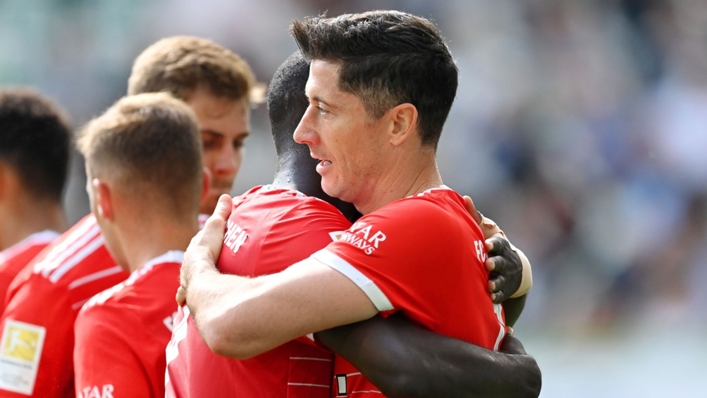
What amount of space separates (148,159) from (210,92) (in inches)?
50.3

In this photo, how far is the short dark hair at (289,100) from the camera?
302cm

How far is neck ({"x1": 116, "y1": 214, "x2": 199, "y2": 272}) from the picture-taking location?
347 cm

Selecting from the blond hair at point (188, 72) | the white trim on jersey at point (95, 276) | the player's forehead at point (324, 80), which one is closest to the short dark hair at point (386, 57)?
the player's forehead at point (324, 80)

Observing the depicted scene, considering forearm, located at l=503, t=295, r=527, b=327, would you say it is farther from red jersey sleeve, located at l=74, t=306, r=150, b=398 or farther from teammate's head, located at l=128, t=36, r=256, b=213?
teammate's head, located at l=128, t=36, r=256, b=213

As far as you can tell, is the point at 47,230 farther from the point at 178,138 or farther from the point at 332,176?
the point at 332,176

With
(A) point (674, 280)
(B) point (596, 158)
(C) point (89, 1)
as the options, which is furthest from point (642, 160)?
(C) point (89, 1)

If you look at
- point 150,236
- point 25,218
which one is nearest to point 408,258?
point 150,236

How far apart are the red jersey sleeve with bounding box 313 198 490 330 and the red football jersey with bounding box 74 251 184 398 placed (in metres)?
1.06

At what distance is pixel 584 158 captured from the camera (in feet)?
27.9

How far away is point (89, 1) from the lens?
10266 millimetres

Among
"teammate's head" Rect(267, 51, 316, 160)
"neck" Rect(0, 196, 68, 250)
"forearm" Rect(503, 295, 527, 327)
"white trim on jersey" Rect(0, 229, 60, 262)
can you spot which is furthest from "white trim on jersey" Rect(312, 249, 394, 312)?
"neck" Rect(0, 196, 68, 250)

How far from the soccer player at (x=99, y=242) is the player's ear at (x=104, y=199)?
303 mm

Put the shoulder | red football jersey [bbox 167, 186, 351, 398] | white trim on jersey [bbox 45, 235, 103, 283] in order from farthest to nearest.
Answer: white trim on jersey [bbox 45, 235, 103, 283]
red football jersey [bbox 167, 186, 351, 398]
the shoulder

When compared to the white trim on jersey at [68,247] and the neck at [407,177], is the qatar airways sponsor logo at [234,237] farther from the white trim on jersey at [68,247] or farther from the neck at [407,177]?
the white trim on jersey at [68,247]
